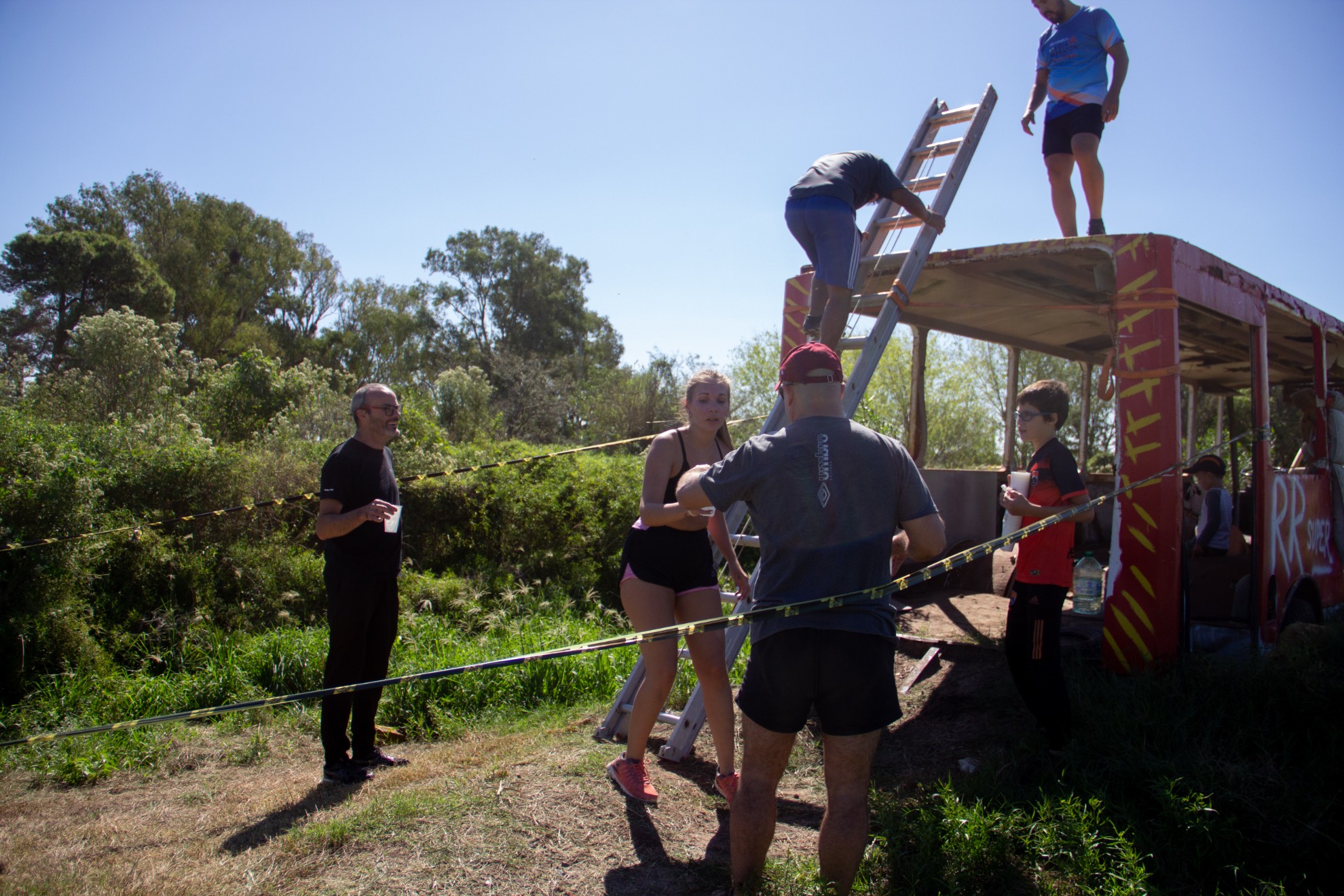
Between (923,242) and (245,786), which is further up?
(923,242)

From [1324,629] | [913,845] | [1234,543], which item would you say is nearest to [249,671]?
[913,845]

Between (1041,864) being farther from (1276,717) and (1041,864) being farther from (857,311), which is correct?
(857,311)

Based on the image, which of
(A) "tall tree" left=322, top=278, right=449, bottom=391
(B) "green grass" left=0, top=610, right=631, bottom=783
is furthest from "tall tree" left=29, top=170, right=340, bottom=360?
(B) "green grass" left=0, top=610, right=631, bottom=783

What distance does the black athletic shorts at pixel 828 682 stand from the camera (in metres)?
2.59

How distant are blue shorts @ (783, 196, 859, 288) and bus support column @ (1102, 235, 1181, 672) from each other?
1487 mm

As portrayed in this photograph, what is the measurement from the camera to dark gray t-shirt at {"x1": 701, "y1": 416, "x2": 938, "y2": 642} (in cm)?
262

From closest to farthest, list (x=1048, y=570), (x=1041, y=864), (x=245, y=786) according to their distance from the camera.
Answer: (x=1041, y=864) < (x=1048, y=570) < (x=245, y=786)

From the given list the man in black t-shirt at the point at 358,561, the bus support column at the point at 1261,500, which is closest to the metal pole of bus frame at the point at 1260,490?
the bus support column at the point at 1261,500

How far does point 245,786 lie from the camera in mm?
4680

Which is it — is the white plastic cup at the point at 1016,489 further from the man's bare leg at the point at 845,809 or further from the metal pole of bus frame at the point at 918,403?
the metal pole of bus frame at the point at 918,403

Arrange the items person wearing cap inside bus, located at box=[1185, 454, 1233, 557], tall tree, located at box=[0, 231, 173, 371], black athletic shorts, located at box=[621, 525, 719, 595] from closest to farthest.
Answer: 1. black athletic shorts, located at box=[621, 525, 719, 595]
2. person wearing cap inside bus, located at box=[1185, 454, 1233, 557]
3. tall tree, located at box=[0, 231, 173, 371]

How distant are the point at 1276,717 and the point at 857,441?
2920mm

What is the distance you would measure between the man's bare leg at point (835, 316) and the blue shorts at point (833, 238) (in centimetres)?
5

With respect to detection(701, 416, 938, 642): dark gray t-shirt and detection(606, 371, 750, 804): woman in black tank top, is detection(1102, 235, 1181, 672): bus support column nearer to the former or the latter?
detection(606, 371, 750, 804): woman in black tank top
